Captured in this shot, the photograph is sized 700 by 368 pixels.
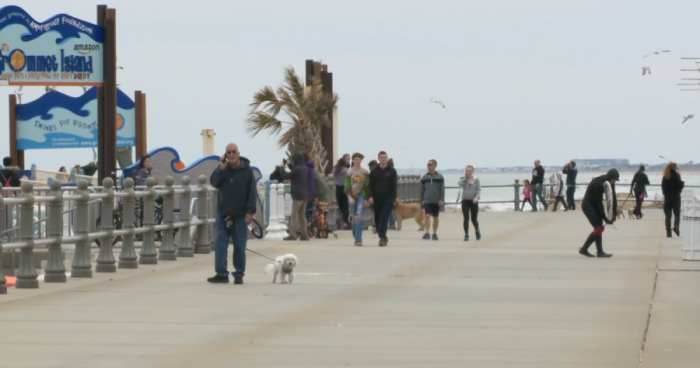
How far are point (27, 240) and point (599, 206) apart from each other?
11.3 metres

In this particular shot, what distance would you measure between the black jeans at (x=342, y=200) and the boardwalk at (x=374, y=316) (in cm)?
1061

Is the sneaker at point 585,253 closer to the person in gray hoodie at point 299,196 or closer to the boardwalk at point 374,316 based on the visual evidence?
the boardwalk at point 374,316

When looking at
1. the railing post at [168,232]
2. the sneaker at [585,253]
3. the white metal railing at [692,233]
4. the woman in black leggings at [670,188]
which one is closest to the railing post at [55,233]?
the railing post at [168,232]

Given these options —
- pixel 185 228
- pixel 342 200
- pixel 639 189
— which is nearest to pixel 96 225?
pixel 185 228

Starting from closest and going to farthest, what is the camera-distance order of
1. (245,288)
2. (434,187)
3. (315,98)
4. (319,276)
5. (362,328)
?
(362,328), (245,288), (319,276), (434,187), (315,98)

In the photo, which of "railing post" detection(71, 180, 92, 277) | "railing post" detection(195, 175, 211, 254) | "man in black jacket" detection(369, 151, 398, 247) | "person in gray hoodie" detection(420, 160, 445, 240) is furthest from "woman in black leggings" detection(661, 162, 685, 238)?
"railing post" detection(71, 180, 92, 277)

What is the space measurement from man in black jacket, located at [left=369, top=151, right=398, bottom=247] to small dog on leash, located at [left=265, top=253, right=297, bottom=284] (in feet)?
32.8

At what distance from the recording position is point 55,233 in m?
19.6

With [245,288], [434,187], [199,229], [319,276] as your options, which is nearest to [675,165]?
[434,187]

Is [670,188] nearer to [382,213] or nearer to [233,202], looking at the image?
[382,213]

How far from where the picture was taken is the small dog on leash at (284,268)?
1975 cm

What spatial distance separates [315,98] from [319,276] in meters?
23.3

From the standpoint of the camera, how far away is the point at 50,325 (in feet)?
47.6

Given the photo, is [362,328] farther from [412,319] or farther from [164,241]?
[164,241]
